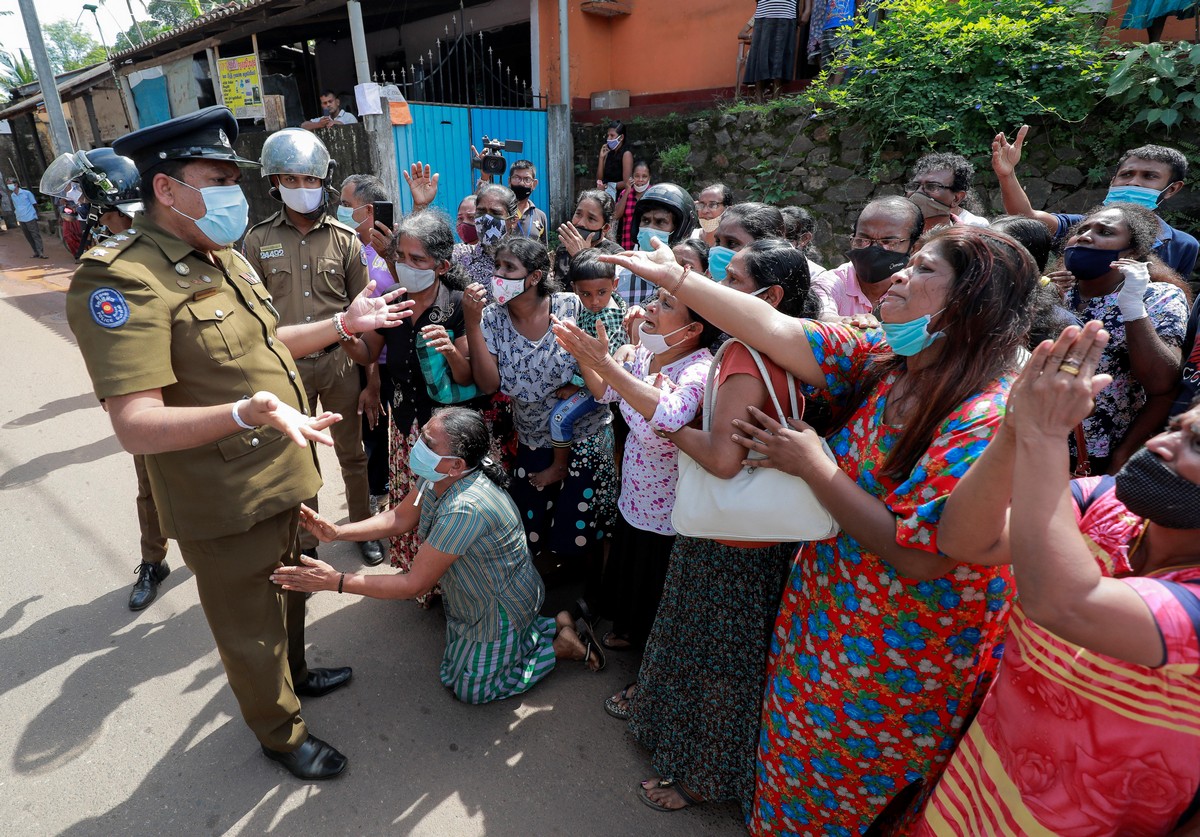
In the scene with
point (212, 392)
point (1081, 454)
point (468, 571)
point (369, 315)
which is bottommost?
point (468, 571)

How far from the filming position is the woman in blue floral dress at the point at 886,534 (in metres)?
1.46

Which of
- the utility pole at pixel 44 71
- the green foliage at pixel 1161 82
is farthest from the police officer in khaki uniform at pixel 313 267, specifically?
the utility pole at pixel 44 71

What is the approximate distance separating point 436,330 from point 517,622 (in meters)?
1.28

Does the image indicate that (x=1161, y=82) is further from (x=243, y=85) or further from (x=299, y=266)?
(x=243, y=85)

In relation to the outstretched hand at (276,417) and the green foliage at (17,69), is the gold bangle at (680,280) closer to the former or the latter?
the outstretched hand at (276,417)

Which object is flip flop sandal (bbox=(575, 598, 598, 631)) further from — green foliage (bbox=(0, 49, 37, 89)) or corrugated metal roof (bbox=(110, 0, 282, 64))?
green foliage (bbox=(0, 49, 37, 89))

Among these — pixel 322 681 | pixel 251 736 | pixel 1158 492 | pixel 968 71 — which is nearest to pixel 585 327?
pixel 322 681

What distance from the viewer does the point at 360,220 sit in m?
4.21

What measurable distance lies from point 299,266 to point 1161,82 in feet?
20.1

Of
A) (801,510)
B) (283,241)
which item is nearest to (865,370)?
(801,510)

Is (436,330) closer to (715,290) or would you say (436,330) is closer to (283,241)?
(283,241)

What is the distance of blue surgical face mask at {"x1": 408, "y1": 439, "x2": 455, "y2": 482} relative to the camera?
2396 mm

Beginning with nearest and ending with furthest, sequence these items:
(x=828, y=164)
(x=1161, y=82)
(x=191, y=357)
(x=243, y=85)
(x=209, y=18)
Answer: (x=191, y=357) → (x=1161, y=82) → (x=828, y=164) → (x=209, y=18) → (x=243, y=85)

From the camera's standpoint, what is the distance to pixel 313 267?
344 centimetres
